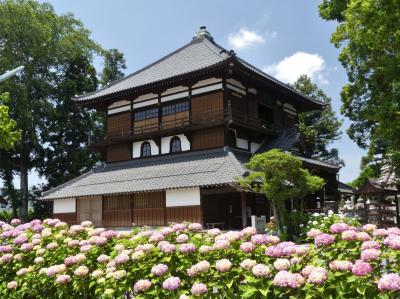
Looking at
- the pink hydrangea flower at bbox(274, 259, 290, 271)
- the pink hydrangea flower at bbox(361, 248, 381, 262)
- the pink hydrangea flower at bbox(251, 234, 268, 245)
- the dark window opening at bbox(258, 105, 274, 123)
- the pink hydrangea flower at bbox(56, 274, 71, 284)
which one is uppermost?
the dark window opening at bbox(258, 105, 274, 123)

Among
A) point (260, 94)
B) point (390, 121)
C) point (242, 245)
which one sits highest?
point (260, 94)

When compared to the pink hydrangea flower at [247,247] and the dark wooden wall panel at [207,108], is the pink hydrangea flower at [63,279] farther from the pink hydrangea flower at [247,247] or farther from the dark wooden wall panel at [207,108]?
the dark wooden wall panel at [207,108]

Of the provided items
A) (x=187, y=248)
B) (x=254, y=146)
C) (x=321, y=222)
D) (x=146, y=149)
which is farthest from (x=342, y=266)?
(x=146, y=149)

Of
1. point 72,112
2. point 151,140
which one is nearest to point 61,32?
point 72,112

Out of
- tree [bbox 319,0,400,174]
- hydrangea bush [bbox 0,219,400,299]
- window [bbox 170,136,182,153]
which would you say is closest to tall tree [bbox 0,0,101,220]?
window [bbox 170,136,182,153]

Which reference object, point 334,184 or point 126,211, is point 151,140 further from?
point 334,184

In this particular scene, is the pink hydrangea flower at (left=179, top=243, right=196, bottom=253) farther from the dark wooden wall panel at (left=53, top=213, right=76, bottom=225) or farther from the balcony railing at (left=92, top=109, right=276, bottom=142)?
the dark wooden wall panel at (left=53, top=213, right=76, bottom=225)

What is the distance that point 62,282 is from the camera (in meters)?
5.33

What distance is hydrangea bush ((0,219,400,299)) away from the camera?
13.1ft

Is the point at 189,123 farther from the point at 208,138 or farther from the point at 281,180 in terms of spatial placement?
the point at 281,180

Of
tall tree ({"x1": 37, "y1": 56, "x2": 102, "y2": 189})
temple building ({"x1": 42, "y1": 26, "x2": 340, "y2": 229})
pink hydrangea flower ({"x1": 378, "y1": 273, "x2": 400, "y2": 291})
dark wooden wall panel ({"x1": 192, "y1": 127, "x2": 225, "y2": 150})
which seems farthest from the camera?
tall tree ({"x1": 37, "y1": 56, "x2": 102, "y2": 189})

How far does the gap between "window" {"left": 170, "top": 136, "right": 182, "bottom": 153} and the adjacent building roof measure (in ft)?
11.8

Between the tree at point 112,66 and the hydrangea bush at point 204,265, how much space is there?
134 ft

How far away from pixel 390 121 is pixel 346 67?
5748mm
